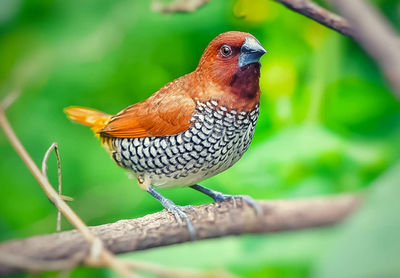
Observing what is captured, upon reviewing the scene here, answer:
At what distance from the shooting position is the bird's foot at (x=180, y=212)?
2.57 ft

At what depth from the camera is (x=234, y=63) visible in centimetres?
82

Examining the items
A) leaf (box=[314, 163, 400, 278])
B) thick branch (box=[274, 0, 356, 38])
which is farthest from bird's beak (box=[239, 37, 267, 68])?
leaf (box=[314, 163, 400, 278])

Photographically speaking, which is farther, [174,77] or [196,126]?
[174,77]

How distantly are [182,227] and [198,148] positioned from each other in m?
0.13

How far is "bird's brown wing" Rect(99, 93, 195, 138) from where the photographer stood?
893 millimetres

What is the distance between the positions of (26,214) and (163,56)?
1.32 feet

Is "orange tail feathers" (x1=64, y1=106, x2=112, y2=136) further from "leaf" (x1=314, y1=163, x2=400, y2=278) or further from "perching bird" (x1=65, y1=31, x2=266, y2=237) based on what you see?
"leaf" (x1=314, y1=163, x2=400, y2=278)

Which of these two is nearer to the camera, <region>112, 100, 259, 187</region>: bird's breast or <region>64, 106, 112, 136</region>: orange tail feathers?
<region>112, 100, 259, 187</region>: bird's breast

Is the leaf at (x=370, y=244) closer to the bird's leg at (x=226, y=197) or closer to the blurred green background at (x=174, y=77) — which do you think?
the blurred green background at (x=174, y=77)

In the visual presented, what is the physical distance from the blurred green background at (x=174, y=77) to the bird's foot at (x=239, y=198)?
0.09ft

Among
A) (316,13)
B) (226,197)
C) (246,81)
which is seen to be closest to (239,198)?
(226,197)

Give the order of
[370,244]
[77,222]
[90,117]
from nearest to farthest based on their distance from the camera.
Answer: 1. [370,244]
2. [77,222]
3. [90,117]

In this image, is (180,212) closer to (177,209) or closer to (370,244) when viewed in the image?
(177,209)

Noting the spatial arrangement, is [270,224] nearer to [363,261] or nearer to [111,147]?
[363,261]
